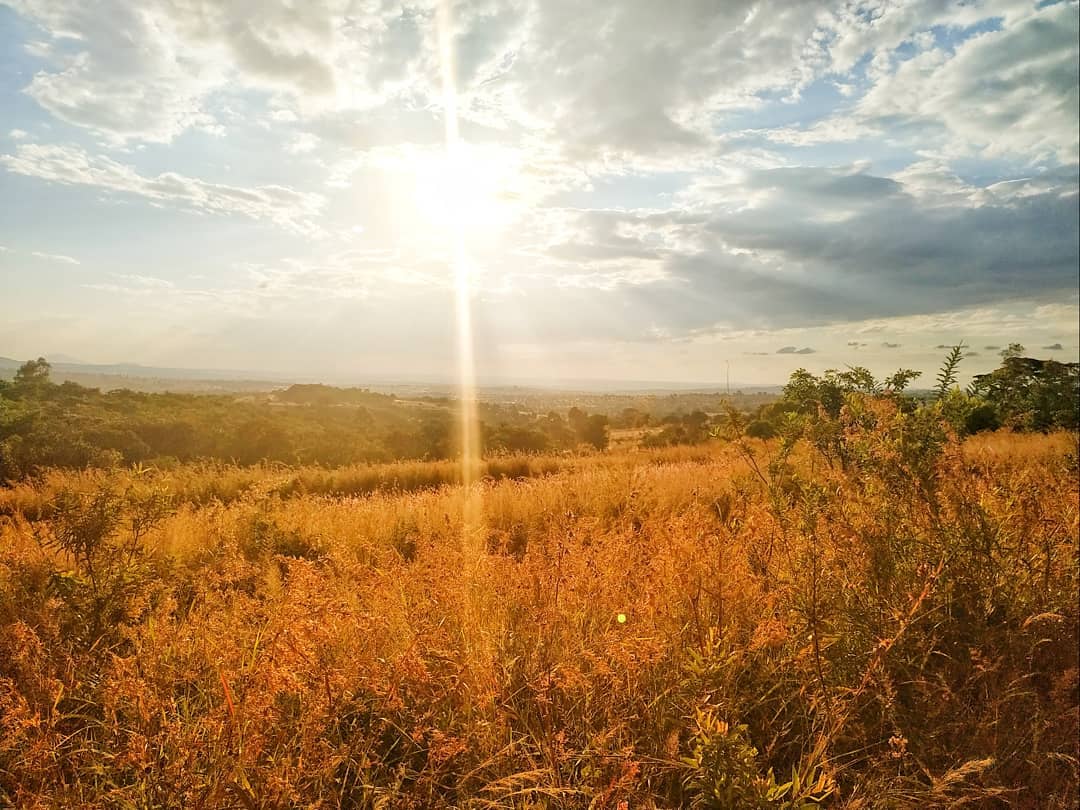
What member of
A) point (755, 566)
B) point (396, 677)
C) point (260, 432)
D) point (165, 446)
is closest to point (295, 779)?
point (396, 677)

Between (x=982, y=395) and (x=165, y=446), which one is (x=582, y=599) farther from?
(x=165, y=446)

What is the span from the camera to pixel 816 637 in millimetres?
2938

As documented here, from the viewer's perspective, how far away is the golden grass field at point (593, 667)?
95.2 inches

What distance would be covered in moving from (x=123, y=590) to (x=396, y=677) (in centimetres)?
219

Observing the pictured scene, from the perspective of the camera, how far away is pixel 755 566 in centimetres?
428

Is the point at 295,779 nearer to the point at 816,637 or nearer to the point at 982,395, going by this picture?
the point at 816,637

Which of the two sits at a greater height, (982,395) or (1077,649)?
(982,395)

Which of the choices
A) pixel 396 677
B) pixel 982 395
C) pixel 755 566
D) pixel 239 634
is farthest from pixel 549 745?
pixel 982 395

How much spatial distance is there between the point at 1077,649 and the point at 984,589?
0.72m

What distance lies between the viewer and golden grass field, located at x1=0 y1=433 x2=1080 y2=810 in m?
2.42

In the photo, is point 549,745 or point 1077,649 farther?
point 1077,649

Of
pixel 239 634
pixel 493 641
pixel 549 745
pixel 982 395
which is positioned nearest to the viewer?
pixel 549 745

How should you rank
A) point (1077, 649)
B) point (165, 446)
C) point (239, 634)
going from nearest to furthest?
point (239, 634)
point (1077, 649)
point (165, 446)

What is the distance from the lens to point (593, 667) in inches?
119
